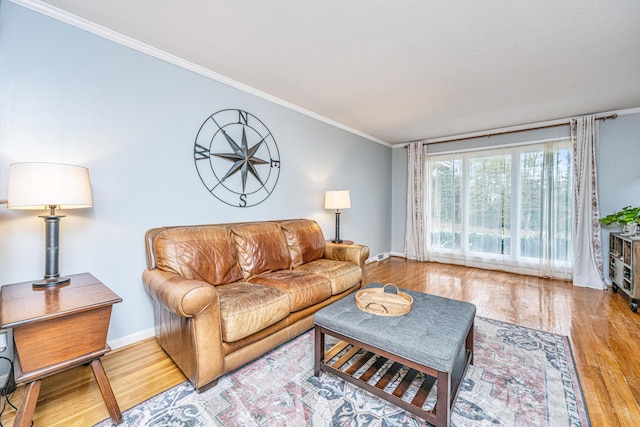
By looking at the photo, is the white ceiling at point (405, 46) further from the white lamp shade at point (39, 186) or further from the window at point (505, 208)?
the white lamp shade at point (39, 186)

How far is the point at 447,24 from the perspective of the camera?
6.15 feet

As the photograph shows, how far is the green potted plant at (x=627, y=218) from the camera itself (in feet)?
9.93

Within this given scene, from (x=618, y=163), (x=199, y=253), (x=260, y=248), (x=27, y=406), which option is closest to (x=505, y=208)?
(x=618, y=163)

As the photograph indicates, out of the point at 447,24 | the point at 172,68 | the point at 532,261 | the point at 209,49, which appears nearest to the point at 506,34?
the point at 447,24

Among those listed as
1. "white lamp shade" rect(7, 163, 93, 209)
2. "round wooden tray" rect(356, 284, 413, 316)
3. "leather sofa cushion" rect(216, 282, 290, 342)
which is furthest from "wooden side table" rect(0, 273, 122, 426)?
"round wooden tray" rect(356, 284, 413, 316)

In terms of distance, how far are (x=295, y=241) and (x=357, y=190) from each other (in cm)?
205

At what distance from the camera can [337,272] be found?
257 cm

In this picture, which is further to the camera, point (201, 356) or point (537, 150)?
point (537, 150)

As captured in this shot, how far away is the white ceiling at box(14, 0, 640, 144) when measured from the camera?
1.74 meters

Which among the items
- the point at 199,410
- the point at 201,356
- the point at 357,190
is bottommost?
the point at 199,410

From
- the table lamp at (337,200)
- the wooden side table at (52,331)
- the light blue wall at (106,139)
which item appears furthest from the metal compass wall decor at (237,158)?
the wooden side table at (52,331)

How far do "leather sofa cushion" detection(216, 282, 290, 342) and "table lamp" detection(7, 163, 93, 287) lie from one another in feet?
3.20

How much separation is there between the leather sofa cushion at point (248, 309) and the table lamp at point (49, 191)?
0.98 meters

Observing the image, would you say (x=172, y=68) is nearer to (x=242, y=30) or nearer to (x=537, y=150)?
(x=242, y=30)
